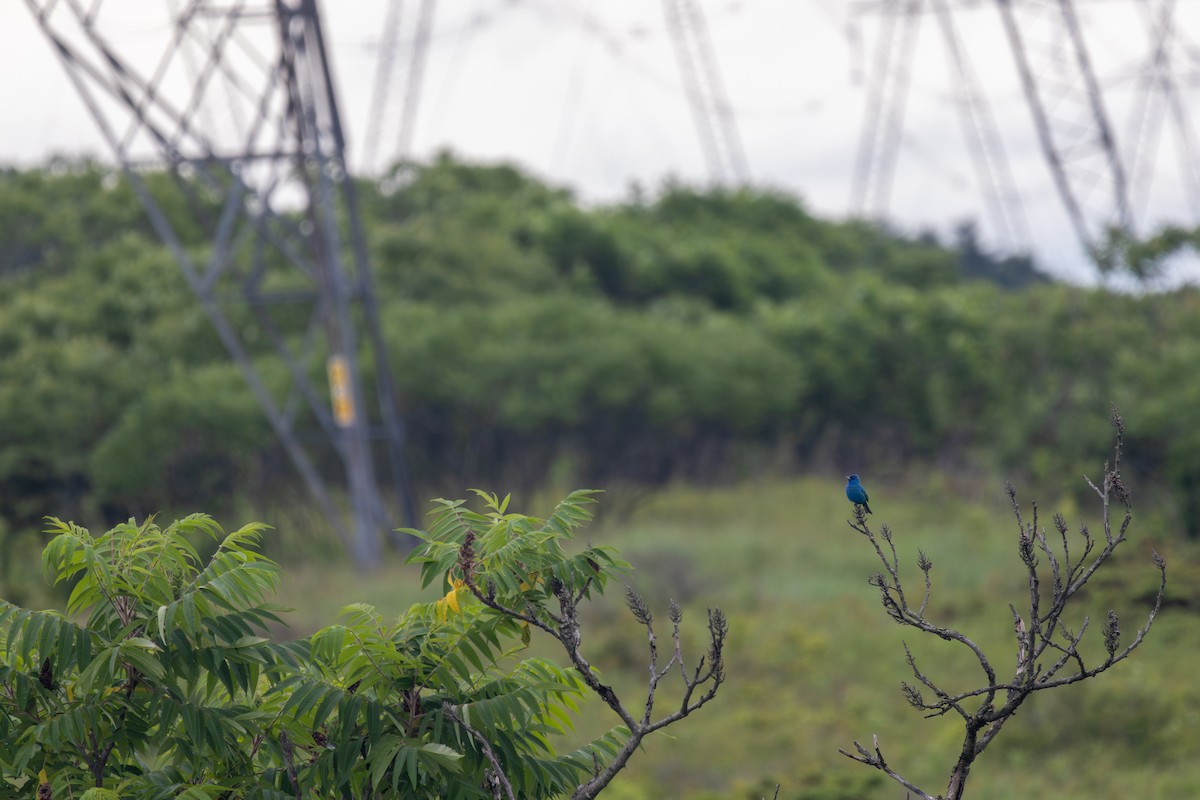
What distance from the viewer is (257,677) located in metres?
4.46

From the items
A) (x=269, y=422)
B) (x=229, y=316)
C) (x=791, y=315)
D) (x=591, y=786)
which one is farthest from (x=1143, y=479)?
(x=591, y=786)

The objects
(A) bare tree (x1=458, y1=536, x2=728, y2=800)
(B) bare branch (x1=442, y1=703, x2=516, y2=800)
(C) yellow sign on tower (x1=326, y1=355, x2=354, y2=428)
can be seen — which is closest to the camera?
(A) bare tree (x1=458, y1=536, x2=728, y2=800)

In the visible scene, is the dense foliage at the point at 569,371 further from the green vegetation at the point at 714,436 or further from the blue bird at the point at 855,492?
the blue bird at the point at 855,492

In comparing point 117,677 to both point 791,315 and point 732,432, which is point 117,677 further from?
point 791,315

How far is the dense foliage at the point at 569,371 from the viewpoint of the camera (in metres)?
21.2

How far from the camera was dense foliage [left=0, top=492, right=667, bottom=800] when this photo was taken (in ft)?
14.1

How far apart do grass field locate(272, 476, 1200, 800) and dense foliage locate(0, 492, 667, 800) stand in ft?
21.9

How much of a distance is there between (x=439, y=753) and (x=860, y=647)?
12.0 m

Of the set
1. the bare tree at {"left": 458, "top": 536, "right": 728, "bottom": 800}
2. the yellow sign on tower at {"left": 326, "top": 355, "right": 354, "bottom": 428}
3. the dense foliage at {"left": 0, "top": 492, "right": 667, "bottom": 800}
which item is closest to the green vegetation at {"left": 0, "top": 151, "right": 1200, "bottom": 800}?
the yellow sign on tower at {"left": 326, "top": 355, "right": 354, "bottom": 428}

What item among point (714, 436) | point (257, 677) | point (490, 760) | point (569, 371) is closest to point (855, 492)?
point (490, 760)

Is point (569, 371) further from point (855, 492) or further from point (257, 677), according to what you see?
point (855, 492)

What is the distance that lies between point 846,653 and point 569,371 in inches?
366

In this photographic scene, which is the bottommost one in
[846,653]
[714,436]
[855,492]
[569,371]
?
[846,653]

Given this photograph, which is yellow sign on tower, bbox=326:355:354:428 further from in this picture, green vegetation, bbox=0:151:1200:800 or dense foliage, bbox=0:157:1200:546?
dense foliage, bbox=0:157:1200:546
